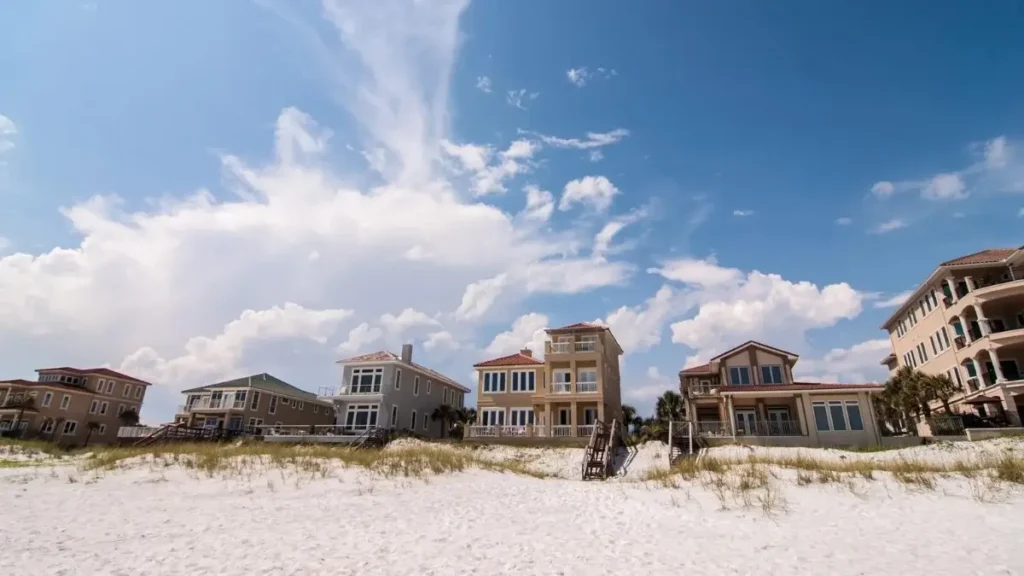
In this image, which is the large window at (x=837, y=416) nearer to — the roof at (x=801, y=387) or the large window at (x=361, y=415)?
the roof at (x=801, y=387)

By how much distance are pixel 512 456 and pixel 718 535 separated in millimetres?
21536

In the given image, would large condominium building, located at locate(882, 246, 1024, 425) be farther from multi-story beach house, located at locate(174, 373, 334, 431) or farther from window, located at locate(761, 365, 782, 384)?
multi-story beach house, located at locate(174, 373, 334, 431)

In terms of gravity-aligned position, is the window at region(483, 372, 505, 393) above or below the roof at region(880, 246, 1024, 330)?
below

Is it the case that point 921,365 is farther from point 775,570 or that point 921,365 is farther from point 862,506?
point 775,570

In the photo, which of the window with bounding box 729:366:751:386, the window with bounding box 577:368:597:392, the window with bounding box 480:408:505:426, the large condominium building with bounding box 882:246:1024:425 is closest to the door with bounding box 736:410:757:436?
the window with bounding box 729:366:751:386

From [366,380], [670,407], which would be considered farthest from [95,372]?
[670,407]

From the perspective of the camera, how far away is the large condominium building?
96.5 feet

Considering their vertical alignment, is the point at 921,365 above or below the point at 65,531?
above

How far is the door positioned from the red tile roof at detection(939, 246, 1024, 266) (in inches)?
616

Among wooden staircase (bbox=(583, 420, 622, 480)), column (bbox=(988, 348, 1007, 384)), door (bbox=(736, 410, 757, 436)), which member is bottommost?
wooden staircase (bbox=(583, 420, 622, 480))

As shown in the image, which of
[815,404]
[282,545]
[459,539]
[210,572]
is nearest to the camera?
[210,572]

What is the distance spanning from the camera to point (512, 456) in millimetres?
31172

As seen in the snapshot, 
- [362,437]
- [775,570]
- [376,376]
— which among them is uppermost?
[376,376]

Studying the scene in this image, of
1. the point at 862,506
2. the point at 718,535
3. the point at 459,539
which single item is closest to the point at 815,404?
the point at 862,506
